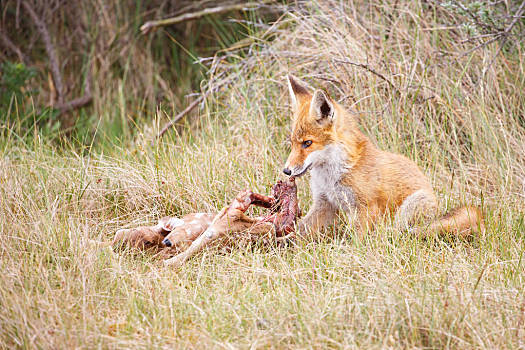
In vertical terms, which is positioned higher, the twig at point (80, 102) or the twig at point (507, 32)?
the twig at point (507, 32)

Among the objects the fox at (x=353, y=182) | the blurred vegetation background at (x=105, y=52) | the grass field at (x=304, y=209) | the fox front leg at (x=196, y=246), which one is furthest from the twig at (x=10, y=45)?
the fox front leg at (x=196, y=246)

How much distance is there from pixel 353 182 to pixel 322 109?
62cm

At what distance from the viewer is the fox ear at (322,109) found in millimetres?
4582

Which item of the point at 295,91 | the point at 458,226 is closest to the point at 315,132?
the point at 295,91

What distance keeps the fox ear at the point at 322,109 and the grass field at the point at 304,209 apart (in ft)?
2.93

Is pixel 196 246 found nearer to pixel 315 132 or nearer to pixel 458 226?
pixel 315 132

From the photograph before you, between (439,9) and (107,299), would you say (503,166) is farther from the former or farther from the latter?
(107,299)

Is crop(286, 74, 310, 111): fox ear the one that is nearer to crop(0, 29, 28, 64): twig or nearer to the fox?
the fox

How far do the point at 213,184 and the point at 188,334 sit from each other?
237cm

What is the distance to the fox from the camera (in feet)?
15.0

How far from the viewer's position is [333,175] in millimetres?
4719

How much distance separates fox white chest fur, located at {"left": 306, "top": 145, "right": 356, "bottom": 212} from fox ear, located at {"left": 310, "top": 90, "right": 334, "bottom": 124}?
0.22 meters

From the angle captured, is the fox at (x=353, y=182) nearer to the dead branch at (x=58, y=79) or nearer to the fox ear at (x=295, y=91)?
the fox ear at (x=295, y=91)

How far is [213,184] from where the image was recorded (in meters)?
5.46
